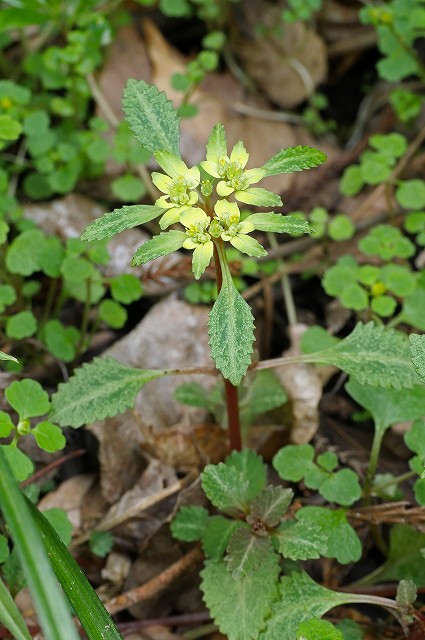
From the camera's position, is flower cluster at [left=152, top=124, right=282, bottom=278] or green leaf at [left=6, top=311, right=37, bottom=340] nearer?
flower cluster at [left=152, top=124, right=282, bottom=278]

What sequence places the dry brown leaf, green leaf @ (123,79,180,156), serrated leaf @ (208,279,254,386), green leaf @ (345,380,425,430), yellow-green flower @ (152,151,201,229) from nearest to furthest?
serrated leaf @ (208,279,254,386) → yellow-green flower @ (152,151,201,229) → green leaf @ (123,79,180,156) → green leaf @ (345,380,425,430) → the dry brown leaf

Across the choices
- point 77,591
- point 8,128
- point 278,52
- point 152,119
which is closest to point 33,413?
point 77,591

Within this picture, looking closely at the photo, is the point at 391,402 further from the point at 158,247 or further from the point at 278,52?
the point at 278,52

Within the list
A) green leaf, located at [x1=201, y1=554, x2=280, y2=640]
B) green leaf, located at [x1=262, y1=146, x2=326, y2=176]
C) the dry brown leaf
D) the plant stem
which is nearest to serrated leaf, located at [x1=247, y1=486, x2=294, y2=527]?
green leaf, located at [x1=201, y1=554, x2=280, y2=640]

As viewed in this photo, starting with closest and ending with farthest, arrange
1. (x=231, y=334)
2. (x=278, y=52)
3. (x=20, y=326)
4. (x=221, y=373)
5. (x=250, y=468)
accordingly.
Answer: (x=231, y=334)
(x=221, y=373)
(x=250, y=468)
(x=20, y=326)
(x=278, y=52)

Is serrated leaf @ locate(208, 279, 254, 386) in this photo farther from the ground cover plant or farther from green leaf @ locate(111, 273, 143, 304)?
green leaf @ locate(111, 273, 143, 304)

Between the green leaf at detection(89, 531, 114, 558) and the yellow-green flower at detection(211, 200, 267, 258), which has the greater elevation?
the yellow-green flower at detection(211, 200, 267, 258)
